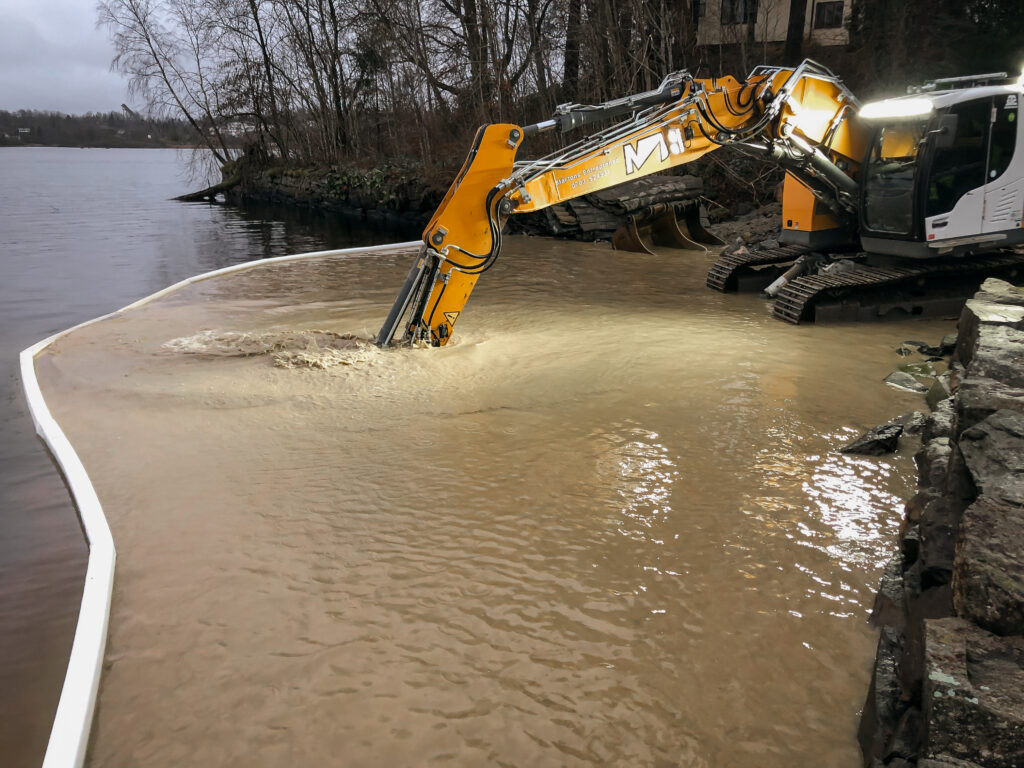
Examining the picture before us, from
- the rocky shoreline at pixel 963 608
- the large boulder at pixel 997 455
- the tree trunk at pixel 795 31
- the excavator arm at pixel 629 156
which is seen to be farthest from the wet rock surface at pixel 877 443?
the tree trunk at pixel 795 31

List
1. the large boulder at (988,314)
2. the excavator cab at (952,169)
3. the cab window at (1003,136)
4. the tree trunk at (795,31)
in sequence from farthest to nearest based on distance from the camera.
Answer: the tree trunk at (795,31)
the excavator cab at (952,169)
the cab window at (1003,136)
the large boulder at (988,314)

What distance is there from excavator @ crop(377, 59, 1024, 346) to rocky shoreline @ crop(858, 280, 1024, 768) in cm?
411

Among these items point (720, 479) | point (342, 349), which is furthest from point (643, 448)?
point (342, 349)

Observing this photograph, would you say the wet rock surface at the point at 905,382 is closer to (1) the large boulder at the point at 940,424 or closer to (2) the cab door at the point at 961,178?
(1) the large boulder at the point at 940,424

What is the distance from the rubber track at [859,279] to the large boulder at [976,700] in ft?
21.4

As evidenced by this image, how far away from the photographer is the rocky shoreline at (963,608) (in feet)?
6.28

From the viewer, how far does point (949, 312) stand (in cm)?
855

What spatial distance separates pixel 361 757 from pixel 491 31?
2155 centimetres

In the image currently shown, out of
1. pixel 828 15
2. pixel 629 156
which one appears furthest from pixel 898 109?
pixel 828 15

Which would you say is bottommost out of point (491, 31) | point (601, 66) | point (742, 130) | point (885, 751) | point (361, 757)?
point (361, 757)

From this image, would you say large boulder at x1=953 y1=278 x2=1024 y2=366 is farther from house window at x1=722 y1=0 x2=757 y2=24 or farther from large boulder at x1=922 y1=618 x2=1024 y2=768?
house window at x1=722 y1=0 x2=757 y2=24

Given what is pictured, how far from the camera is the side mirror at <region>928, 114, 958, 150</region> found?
7586mm

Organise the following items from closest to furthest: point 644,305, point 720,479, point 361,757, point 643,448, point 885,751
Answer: point 885,751
point 361,757
point 720,479
point 643,448
point 644,305

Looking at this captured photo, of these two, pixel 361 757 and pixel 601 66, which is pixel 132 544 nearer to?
pixel 361 757
